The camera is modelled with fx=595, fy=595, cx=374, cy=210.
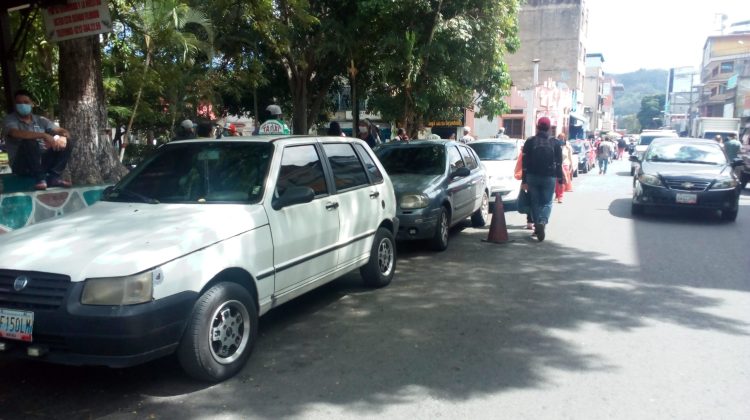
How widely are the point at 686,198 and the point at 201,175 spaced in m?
9.40

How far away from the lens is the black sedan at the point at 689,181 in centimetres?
1099

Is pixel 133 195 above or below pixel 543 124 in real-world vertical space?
below

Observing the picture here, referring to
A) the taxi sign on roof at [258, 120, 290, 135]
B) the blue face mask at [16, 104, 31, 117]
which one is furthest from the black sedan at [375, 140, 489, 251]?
the blue face mask at [16, 104, 31, 117]

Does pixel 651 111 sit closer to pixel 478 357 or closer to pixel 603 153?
pixel 603 153

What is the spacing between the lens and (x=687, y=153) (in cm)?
1242

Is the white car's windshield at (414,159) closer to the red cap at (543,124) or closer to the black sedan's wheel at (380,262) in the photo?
the red cap at (543,124)

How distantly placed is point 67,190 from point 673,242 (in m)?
8.60

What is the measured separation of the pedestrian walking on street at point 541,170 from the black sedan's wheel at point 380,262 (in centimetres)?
341

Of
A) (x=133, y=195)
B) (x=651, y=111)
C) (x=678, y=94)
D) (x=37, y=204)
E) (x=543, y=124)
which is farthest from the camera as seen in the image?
(x=651, y=111)

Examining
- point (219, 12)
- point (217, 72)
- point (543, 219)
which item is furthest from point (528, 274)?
point (217, 72)

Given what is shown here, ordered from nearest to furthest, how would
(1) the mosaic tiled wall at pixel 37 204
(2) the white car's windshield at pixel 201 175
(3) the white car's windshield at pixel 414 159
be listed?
(2) the white car's windshield at pixel 201 175
(1) the mosaic tiled wall at pixel 37 204
(3) the white car's windshield at pixel 414 159

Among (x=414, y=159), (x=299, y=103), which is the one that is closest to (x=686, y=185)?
(x=414, y=159)

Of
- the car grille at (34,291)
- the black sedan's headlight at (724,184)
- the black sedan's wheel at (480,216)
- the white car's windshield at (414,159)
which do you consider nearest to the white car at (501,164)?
the black sedan's wheel at (480,216)

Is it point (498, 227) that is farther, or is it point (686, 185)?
point (686, 185)
